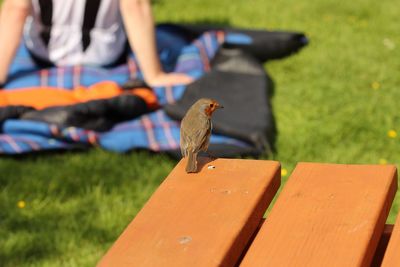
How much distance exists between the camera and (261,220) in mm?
2061

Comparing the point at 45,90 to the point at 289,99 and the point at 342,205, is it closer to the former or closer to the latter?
the point at 289,99

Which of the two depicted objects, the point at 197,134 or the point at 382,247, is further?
the point at 197,134

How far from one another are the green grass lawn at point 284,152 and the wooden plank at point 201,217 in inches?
60.8

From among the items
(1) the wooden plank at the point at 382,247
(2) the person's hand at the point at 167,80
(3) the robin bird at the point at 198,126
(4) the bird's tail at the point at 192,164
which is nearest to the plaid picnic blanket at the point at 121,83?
(2) the person's hand at the point at 167,80

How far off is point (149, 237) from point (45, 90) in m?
3.83

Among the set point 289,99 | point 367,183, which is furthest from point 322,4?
point 367,183

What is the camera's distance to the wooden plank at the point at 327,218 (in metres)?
1.70

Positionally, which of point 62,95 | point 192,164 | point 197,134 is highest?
point 192,164

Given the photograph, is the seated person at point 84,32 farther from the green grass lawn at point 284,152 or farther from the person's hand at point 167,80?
the green grass lawn at point 284,152

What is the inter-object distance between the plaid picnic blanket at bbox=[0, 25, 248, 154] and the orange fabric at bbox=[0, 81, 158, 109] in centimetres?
11

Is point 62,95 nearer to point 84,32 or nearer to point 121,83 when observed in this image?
point 121,83

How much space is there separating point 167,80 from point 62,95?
0.70 metres

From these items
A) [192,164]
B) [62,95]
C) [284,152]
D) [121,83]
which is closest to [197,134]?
[192,164]

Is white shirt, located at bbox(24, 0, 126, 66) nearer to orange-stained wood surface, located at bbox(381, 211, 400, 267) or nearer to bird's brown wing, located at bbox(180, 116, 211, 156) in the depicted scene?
bird's brown wing, located at bbox(180, 116, 211, 156)
